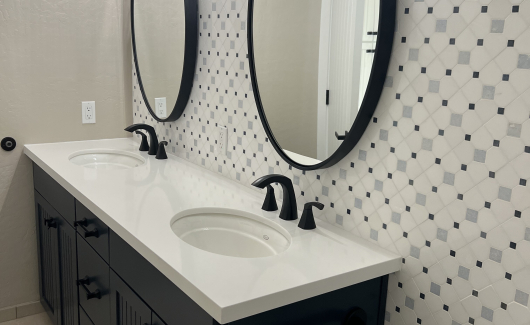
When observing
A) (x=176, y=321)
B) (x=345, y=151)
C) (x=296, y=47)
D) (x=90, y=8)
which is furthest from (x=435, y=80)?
(x=90, y=8)

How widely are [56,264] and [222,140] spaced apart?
1005mm

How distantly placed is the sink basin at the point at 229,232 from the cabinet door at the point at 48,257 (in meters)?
0.88

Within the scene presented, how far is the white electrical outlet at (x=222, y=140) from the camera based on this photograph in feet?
6.64

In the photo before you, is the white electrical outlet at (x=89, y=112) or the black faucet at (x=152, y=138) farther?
the white electrical outlet at (x=89, y=112)

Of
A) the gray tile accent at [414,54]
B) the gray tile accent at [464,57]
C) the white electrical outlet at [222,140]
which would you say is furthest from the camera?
the white electrical outlet at [222,140]

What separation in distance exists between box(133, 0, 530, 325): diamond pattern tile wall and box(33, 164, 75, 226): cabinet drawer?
1.03 meters

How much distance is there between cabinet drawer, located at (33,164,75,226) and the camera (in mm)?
1978

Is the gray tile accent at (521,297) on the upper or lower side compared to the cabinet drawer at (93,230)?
upper

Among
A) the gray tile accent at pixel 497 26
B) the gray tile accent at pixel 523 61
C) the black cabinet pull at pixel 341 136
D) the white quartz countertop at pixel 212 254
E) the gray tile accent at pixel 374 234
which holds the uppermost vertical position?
the gray tile accent at pixel 497 26

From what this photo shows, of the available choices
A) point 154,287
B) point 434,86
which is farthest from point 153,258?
point 434,86

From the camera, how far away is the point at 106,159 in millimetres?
2535

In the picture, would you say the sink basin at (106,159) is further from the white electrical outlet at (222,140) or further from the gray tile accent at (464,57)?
the gray tile accent at (464,57)

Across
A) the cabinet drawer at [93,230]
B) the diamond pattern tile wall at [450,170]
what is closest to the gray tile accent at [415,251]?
the diamond pattern tile wall at [450,170]

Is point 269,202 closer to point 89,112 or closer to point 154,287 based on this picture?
Result: point 154,287
